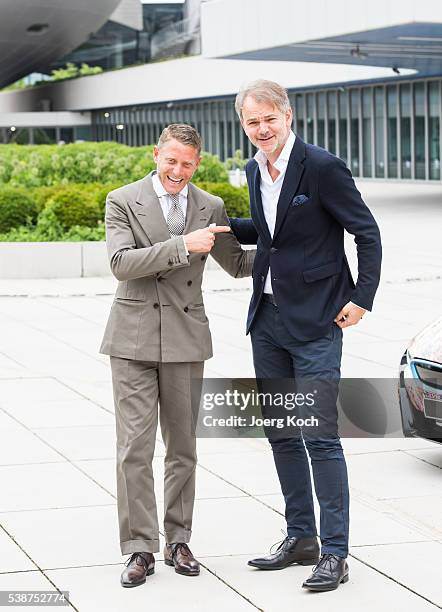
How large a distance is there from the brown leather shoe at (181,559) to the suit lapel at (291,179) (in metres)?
1.40

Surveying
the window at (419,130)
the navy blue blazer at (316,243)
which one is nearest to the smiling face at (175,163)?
the navy blue blazer at (316,243)

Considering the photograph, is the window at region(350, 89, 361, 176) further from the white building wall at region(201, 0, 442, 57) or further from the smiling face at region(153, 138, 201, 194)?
the smiling face at region(153, 138, 201, 194)

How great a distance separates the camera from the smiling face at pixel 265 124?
494cm

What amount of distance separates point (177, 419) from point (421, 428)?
203 cm

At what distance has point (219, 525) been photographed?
6000 millimetres

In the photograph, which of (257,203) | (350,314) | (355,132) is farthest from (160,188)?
(355,132)

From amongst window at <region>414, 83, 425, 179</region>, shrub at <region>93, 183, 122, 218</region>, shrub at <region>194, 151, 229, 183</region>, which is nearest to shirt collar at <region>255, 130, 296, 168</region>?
shrub at <region>93, 183, 122, 218</region>

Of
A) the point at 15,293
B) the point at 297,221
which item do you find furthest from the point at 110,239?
the point at 15,293

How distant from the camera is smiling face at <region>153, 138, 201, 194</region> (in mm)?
5062

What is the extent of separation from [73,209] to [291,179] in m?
14.1

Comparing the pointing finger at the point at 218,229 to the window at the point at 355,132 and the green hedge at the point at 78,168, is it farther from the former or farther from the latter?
the window at the point at 355,132

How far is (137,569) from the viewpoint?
508 cm

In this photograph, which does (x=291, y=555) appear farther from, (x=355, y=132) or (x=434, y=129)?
(x=355, y=132)

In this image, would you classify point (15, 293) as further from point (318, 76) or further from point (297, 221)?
point (318, 76)
